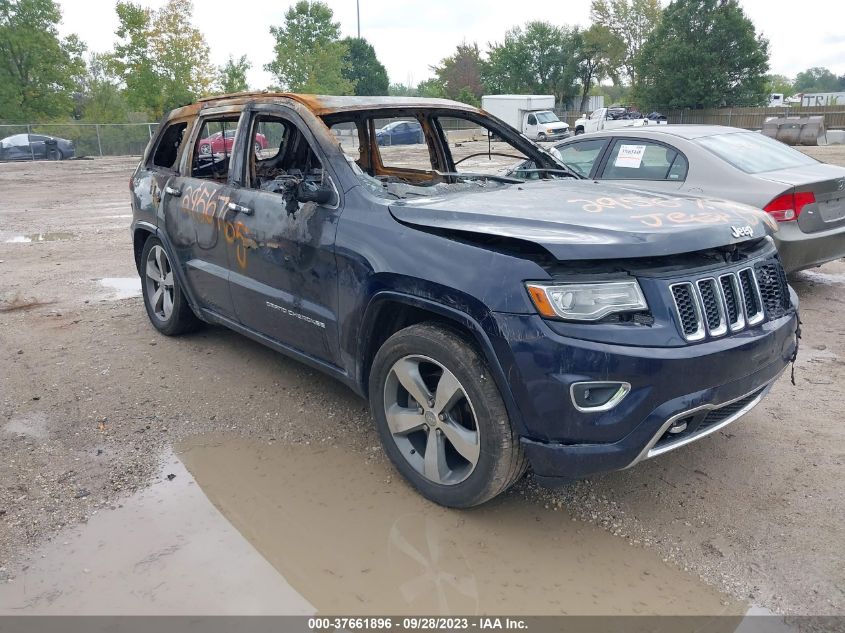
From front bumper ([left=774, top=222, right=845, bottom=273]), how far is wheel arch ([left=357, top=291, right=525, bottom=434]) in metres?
3.95

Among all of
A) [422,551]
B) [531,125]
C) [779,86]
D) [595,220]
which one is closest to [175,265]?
[422,551]

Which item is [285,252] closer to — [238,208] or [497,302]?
[238,208]

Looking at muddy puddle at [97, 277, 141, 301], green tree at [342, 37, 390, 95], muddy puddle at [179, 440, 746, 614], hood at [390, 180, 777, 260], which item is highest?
green tree at [342, 37, 390, 95]

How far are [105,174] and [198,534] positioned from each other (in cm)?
2380

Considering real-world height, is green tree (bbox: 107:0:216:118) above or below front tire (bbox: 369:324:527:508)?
above

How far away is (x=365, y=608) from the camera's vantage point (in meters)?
2.70

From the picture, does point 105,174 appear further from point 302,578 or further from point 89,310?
point 302,578

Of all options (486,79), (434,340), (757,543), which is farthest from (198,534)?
(486,79)

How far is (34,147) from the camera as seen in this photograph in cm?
3038

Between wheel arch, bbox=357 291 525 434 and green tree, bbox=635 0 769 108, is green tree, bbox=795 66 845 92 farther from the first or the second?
wheel arch, bbox=357 291 525 434

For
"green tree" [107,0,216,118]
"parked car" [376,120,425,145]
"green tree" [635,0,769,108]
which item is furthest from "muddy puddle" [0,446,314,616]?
"green tree" [635,0,769,108]

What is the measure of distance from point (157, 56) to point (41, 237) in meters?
33.0

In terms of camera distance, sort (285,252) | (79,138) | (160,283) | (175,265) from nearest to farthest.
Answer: (285,252)
(175,265)
(160,283)
(79,138)

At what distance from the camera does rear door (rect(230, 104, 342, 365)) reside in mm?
3707
